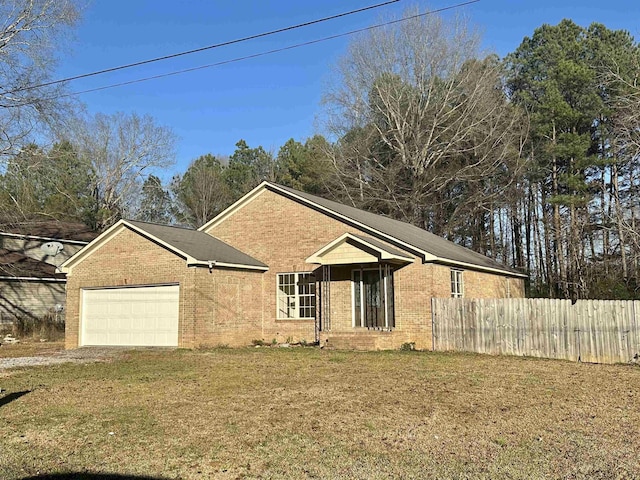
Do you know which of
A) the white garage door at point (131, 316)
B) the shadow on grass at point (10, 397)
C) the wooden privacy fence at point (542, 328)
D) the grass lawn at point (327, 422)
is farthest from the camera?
the white garage door at point (131, 316)

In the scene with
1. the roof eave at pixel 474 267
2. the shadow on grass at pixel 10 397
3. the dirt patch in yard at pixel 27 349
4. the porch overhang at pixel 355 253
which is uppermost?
the porch overhang at pixel 355 253

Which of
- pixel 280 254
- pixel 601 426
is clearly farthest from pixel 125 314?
pixel 601 426

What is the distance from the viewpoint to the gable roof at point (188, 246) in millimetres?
18734

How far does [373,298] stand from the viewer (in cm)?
1934

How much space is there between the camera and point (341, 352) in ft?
57.2

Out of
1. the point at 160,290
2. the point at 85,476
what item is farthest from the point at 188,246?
the point at 85,476

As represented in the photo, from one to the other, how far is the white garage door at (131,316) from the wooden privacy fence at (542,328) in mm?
8299

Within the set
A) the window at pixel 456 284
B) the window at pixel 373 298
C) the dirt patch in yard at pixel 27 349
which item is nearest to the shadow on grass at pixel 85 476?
the dirt patch in yard at pixel 27 349

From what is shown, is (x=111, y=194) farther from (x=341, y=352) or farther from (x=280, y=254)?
(x=341, y=352)

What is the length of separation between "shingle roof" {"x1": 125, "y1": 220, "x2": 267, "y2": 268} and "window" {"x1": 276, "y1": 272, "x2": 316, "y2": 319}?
100cm

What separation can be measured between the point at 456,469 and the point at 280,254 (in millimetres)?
Answer: 15366

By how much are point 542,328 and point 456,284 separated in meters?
4.85

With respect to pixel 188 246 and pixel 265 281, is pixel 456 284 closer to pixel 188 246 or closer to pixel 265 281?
pixel 265 281

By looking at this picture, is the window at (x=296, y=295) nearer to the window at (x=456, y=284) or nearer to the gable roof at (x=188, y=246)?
the gable roof at (x=188, y=246)
